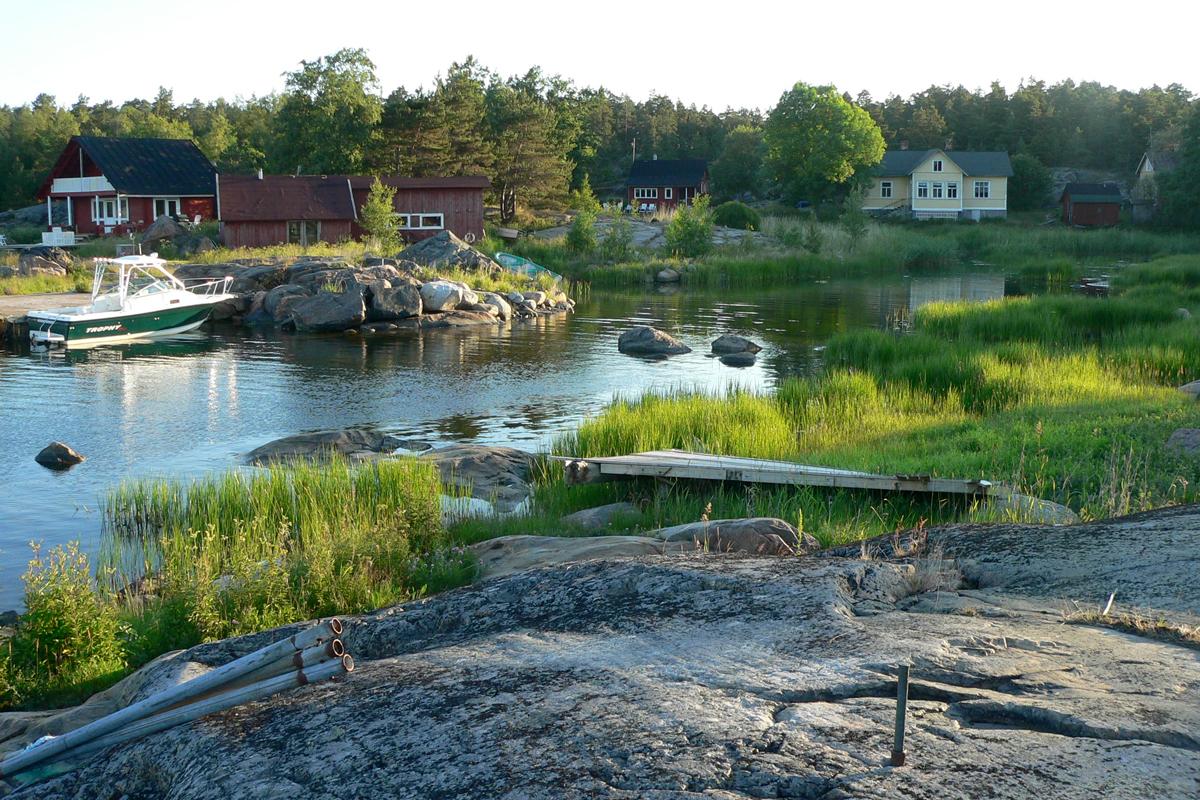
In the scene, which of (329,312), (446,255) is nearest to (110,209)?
(446,255)

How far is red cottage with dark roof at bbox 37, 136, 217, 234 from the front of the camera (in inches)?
2569

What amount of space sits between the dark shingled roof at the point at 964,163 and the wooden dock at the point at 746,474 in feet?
281

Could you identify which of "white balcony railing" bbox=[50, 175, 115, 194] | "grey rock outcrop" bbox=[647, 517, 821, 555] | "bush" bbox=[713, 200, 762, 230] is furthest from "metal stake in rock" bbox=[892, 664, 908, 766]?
"bush" bbox=[713, 200, 762, 230]

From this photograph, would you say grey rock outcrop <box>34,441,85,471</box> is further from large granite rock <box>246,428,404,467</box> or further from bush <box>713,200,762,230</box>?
bush <box>713,200,762,230</box>

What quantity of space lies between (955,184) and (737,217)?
87.0ft

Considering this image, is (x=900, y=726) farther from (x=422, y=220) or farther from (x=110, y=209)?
(x=110, y=209)

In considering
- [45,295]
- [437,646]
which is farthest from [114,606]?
[45,295]

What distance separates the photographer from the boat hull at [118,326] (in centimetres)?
3606

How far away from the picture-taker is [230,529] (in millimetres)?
13047

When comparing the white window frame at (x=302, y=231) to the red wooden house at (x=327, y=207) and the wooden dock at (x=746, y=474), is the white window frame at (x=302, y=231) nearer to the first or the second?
the red wooden house at (x=327, y=207)

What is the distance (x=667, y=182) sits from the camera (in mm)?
105438

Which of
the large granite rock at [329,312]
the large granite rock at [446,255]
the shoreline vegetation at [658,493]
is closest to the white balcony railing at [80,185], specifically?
the large granite rock at [446,255]

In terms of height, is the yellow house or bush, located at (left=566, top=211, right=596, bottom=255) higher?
the yellow house

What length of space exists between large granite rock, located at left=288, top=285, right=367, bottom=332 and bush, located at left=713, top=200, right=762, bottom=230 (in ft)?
129
